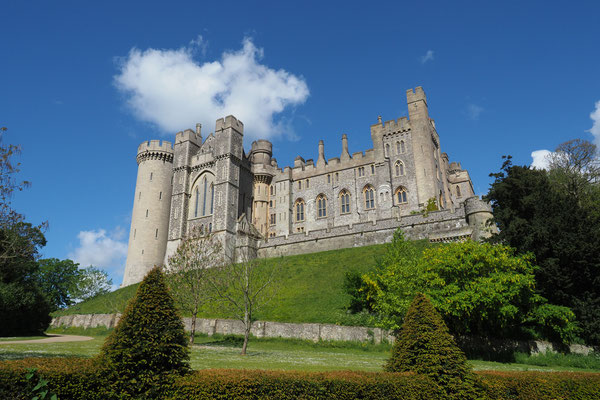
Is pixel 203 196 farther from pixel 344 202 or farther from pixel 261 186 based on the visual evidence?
pixel 344 202

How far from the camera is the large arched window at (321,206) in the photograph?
53.1 m

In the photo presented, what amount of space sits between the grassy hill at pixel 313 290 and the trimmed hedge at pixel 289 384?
14435mm

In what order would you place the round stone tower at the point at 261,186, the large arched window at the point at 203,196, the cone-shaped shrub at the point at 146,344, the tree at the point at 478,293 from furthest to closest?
the round stone tower at the point at 261,186, the large arched window at the point at 203,196, the tree at the point at 478,293, the cone-shaped shrub at the point at 146,344

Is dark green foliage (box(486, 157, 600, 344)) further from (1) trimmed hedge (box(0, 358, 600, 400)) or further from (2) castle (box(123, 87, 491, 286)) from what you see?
(2) castle (box(123, 87, 491, 286))

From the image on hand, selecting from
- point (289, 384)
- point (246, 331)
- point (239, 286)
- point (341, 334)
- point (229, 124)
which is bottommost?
point (289, 384)

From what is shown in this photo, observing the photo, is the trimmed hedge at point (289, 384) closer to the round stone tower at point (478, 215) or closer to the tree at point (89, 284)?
the round stone tower at point (478, 215)

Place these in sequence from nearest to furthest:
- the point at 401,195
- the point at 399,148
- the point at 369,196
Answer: the point at 401,195, the point at 399,148, the point at 369,196

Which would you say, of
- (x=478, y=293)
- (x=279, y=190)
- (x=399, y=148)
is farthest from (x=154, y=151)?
(x=478, y=293)

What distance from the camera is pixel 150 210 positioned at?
51.9 meters

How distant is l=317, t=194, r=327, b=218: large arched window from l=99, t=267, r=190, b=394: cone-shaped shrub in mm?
45153

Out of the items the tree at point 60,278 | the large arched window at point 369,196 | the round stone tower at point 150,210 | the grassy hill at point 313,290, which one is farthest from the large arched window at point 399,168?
the tree at point 60,278

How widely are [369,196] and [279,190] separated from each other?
13405 mm

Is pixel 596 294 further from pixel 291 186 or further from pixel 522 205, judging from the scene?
pixel 291 186

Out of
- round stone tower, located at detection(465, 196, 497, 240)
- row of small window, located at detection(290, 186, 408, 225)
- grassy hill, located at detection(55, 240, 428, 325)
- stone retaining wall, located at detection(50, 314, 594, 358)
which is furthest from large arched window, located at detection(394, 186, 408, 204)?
stone retaining wall, located at detection(50, 314, 594, 358)
